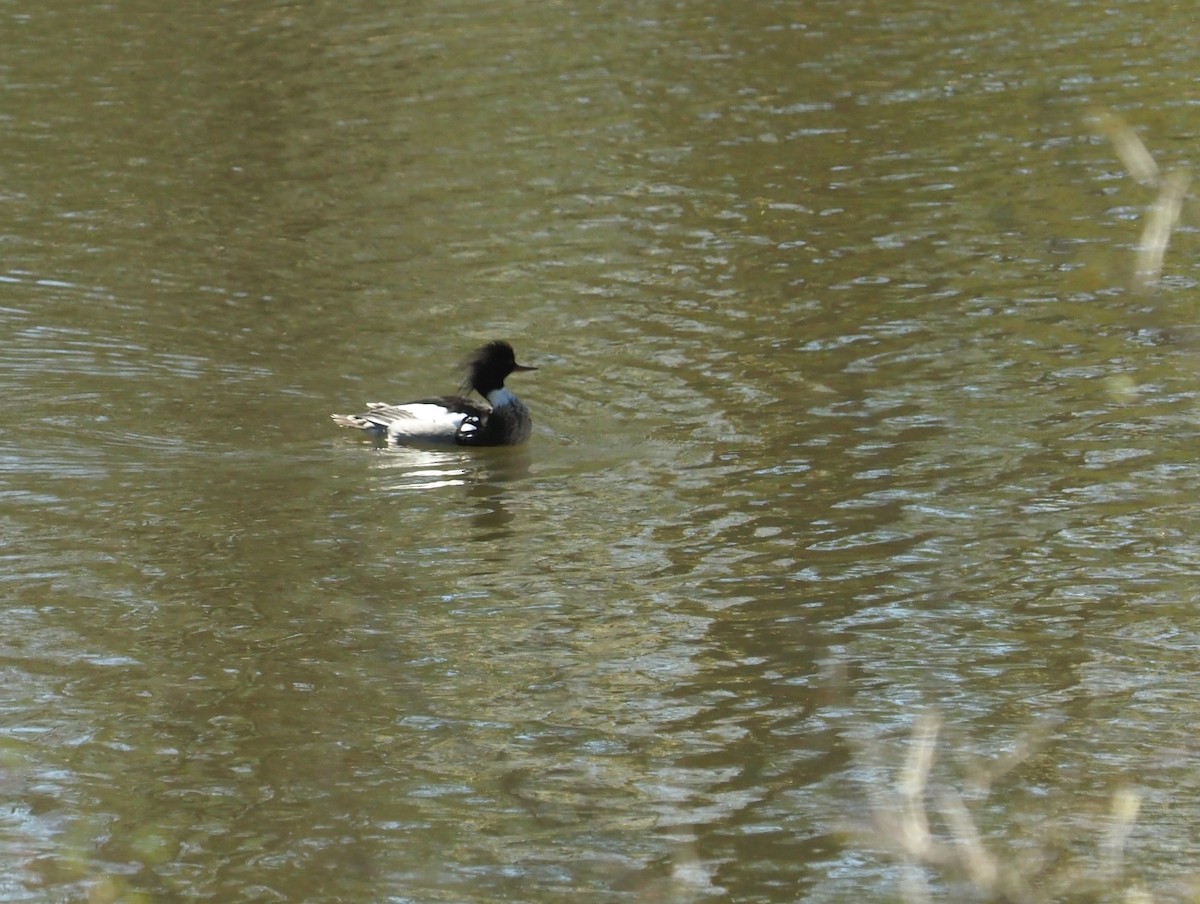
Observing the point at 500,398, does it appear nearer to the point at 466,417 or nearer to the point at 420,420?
the point at 466,417

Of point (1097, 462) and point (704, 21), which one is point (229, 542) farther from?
point (704, 21)

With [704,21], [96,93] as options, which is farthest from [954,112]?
[96,93]

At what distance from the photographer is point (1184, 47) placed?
26.0m

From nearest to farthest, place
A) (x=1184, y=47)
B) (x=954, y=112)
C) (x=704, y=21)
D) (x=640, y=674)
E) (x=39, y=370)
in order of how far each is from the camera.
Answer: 1. (x=640, y=674)
2. (x=39, y=370)
3. (x=954, y=112)
4. (x=1184, y=47)
5. (x=704, y=21)

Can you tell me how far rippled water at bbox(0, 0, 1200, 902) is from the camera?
9.20 meters

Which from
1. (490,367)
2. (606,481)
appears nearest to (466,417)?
(490,367)

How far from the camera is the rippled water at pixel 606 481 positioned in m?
9.20

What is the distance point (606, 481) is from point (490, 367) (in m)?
2.16

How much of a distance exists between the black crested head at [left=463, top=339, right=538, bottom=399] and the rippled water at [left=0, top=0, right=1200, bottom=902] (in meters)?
0.67

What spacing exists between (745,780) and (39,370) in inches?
376

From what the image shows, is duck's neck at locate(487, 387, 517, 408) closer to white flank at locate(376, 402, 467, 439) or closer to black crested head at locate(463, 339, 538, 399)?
black crested head at locate(463, 339, 538, 399)

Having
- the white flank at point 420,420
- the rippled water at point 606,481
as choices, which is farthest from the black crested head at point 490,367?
the rippled water at point 606,481

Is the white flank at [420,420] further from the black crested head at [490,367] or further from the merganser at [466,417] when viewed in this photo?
the black crested head at [490,367]

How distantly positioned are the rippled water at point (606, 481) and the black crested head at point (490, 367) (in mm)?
673
